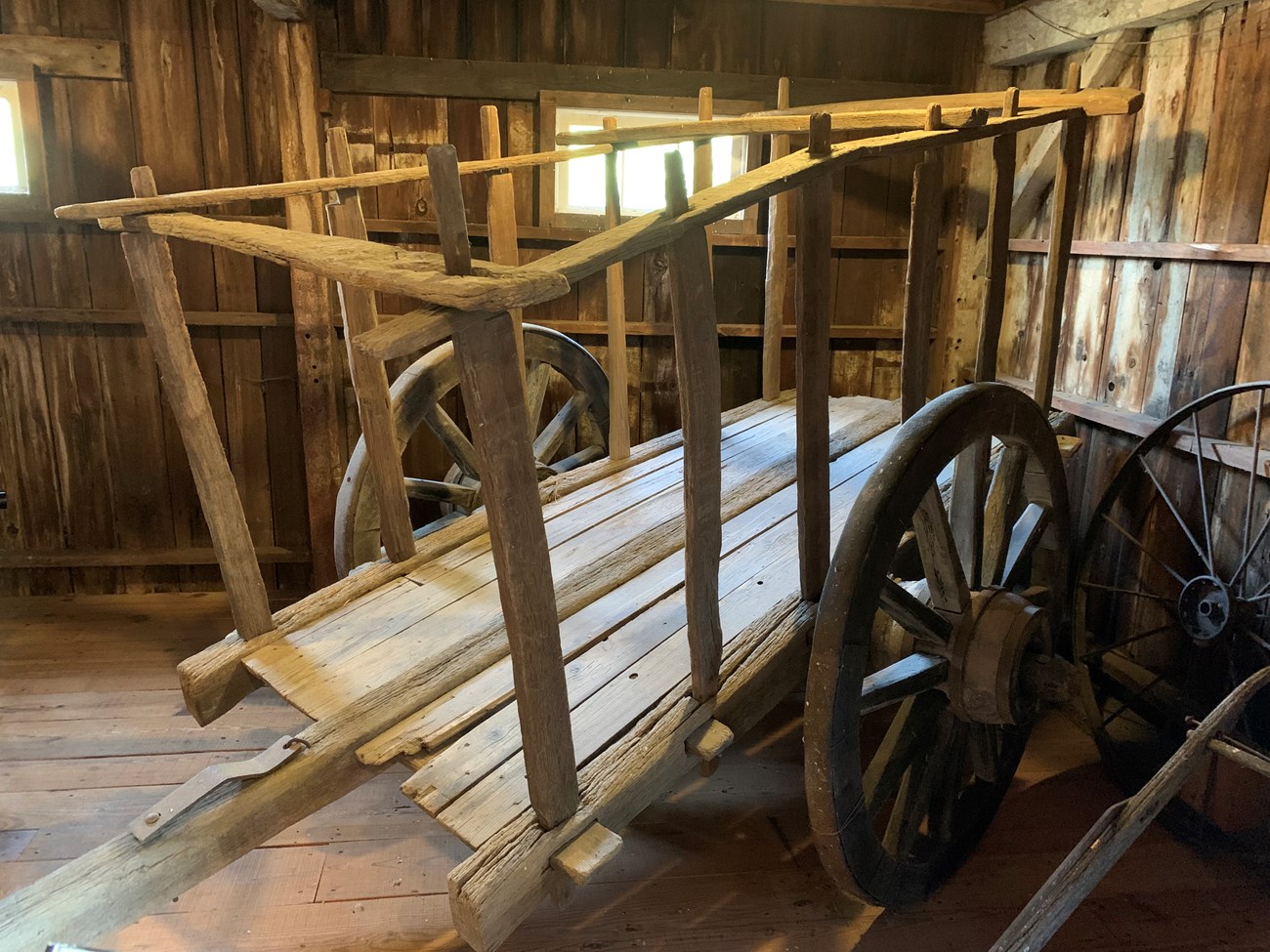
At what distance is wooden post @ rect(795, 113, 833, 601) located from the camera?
1.70 m

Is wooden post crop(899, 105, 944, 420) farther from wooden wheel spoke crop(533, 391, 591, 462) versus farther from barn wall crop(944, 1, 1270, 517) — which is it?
wooden wheel spoke crop(533, 391, 591, 462)

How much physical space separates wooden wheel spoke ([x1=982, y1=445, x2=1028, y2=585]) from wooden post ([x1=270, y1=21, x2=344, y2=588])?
247 cm

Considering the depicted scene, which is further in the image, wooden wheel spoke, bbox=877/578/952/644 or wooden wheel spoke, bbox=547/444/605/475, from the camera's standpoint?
wooden wheel spoke, bbox=547/444/605/475

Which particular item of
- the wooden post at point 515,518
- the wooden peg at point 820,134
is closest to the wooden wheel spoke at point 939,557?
the wooden peg at point 820,134

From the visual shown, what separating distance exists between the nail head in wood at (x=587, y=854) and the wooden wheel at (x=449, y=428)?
126 cm

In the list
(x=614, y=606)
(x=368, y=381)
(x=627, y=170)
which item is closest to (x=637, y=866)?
(x=614, y=606)

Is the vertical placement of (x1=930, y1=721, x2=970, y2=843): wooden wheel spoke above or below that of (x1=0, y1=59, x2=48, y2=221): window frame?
below

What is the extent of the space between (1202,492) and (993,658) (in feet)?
4.15

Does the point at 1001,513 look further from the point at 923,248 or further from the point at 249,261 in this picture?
the point at 249,261

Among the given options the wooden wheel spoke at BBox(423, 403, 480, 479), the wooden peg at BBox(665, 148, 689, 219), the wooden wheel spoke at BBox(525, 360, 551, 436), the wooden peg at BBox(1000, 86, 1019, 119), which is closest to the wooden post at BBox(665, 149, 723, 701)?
the wooden peg at BBox(665, 148, 689, 219)

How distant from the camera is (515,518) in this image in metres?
1.22

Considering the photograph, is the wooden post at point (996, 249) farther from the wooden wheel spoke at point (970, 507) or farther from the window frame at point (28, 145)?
the window frame at point (28, 145)

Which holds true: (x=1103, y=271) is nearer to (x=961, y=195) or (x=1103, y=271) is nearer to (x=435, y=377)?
(x=961, y=195)

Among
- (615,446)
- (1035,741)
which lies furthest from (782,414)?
(1035,741)
